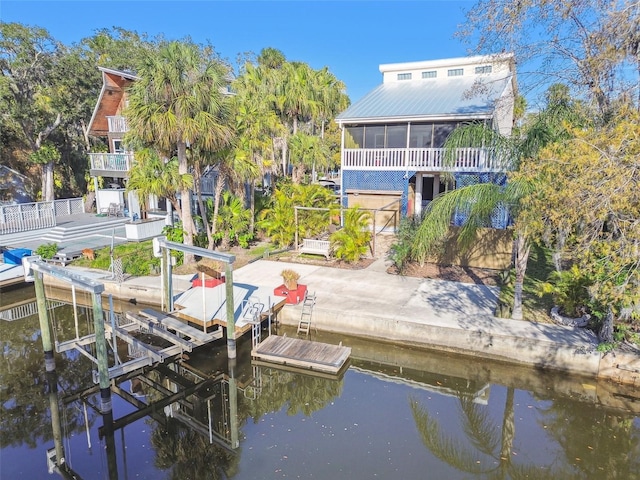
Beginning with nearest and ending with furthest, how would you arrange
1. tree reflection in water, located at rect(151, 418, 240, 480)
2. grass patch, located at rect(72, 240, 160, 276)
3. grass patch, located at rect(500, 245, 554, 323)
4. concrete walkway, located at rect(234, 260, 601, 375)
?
tree reflection in water, located at rect(151, 418, 240, 480)
concrete walkway, located at rect(234, 260, 601, 375)
grass patch, located at rect(500, 245, 554, 323)
grass patch, located at rect(72, 240, 160, 276)

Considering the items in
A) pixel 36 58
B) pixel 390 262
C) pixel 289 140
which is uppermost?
pixel 36 58

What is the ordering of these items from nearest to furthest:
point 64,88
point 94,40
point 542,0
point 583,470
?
point 583,470
point 542,0
point 64,88
point 94,40

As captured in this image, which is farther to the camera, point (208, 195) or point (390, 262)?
point (208, 195)

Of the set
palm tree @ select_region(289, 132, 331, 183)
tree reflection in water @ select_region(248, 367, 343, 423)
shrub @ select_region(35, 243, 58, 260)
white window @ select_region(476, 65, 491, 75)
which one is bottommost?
tree reflection in water @ select_region(248, 367, 343, 423)

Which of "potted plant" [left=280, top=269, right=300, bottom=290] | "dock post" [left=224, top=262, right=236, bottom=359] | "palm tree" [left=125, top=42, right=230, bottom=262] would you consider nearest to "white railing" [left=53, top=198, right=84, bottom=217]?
"palm tree" [left=125, top=42, right=230, bottom=262]

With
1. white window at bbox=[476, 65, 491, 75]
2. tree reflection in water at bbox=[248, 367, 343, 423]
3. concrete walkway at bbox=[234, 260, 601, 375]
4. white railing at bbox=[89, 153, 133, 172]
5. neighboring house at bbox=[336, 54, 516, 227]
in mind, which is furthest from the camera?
white railing at bbox=[89, 153, 133, 172]

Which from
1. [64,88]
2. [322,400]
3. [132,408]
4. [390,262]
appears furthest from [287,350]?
[64,88]

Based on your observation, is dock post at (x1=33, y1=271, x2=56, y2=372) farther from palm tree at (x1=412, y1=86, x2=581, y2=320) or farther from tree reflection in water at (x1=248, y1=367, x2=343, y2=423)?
palm tree at (x1=412, y1=86, x2=581, y2=320)

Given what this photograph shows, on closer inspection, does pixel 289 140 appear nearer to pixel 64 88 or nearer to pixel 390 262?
pixel 390 262
